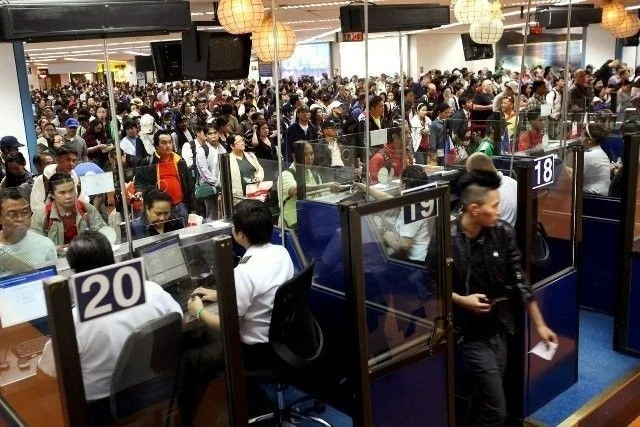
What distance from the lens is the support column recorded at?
874 cm

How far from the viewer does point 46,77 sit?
43.4 metres

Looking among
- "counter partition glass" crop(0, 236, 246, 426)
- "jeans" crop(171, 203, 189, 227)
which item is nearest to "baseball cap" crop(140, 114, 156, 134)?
"jeans" crop(171, 203, 189, 227)

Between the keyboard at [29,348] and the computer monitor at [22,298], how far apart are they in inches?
5.7

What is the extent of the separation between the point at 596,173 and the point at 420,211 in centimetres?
286

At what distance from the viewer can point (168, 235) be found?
12.2 feet

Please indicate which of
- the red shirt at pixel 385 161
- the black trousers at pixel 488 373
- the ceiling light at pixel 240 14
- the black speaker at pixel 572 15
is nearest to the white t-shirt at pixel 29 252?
the black trousers at pixel 488 373

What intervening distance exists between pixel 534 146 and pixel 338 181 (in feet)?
10.5

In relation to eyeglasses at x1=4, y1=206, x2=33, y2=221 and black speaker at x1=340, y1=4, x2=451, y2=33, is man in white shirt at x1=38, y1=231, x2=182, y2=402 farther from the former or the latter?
black speaker at x1=340, y1=4, x2=451, y2=33

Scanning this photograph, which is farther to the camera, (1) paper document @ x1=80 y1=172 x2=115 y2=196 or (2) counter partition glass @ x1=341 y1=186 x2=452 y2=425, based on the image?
(1) paper document @ x1=80 y1=172 x2=115 y2=196

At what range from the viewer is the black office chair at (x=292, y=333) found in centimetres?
309

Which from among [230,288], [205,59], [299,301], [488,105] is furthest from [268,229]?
[488,105]

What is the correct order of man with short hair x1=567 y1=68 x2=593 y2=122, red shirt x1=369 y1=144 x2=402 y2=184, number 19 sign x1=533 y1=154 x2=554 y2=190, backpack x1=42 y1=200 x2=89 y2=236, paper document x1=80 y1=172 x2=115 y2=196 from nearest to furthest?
number 19 sign x1=533 y1=154 x2=554 y2=190 < backpack x1=42 y1=200 x2=89 y2=236 < paper document x1=80 y1=172 x2=115 y2=196 < red shirt x1=369 y1=144 x2=402 y2=184 < man with short hair x1=567 y1=68 x2=593 y2=122

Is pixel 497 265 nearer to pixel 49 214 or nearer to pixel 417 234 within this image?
pixel 417 234

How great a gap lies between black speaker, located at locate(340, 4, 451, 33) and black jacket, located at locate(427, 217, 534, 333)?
2.51 meters
